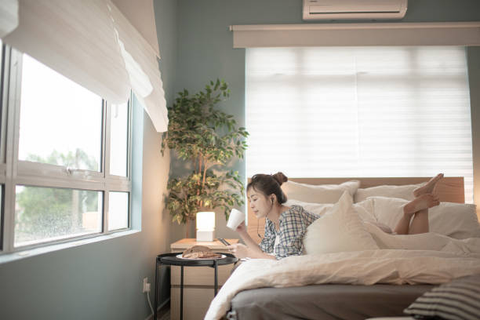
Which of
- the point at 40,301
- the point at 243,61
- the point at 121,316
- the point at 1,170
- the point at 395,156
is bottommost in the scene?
the point at 121,316

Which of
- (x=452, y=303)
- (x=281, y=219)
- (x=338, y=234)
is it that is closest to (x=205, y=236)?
(x=281, y=219)

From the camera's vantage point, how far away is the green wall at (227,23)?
383 cm

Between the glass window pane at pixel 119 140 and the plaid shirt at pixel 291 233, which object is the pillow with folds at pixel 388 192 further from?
the glass window pane at pixel 119 140

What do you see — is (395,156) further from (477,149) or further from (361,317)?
(361,317)

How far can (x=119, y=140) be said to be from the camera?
2.70 meters

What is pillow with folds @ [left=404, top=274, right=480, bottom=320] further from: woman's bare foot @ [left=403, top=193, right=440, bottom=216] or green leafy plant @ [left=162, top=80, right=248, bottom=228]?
green leafy plant @ [left=162, top=80, right=248, bottom=228]

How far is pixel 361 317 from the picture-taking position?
133 cm

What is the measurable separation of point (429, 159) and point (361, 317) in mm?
2793

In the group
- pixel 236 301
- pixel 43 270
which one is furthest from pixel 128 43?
pixel 236 301

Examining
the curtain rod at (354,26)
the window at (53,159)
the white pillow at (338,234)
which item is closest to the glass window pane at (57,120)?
the window at (53,159)

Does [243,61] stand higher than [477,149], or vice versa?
[243,61]

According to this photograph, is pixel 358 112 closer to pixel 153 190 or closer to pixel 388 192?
pixel 388 192

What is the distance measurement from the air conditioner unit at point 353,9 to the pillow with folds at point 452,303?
3.02 meters

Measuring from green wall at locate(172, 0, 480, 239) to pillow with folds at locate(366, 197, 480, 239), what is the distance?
1.59 metres
